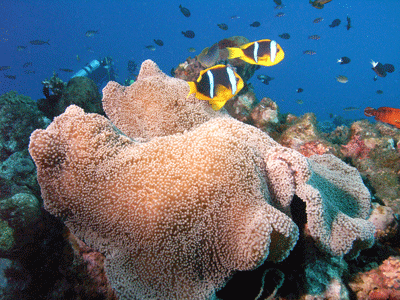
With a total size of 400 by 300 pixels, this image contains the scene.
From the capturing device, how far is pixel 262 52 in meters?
2.57

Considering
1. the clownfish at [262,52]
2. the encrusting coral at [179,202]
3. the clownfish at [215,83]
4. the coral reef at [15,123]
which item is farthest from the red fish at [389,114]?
the coral reef at [15,123]

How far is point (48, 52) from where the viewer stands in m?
65.3

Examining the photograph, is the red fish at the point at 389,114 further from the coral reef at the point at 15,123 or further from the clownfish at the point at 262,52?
the coral reef at the point at 15,123

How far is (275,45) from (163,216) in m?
2.48

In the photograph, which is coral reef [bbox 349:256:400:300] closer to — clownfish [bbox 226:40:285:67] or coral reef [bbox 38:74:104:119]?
clownfish [bbox 226:40:285:67]

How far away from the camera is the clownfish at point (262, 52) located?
2.52m

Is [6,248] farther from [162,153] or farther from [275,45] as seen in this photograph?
[275,45]

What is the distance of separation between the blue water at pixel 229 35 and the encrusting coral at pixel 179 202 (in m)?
71.4

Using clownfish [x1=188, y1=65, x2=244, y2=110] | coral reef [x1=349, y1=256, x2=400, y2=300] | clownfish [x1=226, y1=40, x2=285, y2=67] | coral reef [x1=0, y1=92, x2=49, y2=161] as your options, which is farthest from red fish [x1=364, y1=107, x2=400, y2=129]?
coral reef [x1=0, y1=92, x2=49, y2=161]

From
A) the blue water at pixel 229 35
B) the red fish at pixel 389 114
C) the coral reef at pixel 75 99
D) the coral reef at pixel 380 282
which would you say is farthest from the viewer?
the blue water at pixel 229 35

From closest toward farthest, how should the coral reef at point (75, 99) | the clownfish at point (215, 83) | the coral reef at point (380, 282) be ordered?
1. the coral reef at point (380, 282)
2. the clownfish at point (215, 83)
3. the coral reef at point (75, 99)

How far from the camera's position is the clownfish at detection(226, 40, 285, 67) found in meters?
2.52

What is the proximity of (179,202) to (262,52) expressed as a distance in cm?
225

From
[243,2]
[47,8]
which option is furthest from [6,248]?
[243,2]
